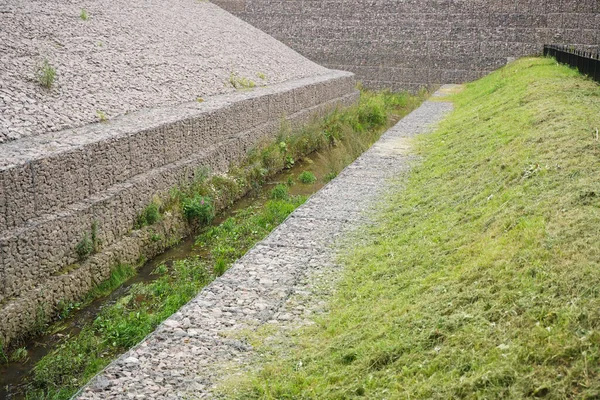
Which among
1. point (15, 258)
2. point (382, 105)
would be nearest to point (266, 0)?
point (382, 105)

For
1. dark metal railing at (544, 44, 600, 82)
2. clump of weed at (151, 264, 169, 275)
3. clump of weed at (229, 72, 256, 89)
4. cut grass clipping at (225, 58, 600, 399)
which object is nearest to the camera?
cut grass clipping at (225, 58, 600, 399)

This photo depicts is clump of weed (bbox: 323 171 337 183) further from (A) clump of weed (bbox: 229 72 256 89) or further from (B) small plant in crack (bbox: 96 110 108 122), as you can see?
(B) small plant in crack (bbox: 96 110 108 122)

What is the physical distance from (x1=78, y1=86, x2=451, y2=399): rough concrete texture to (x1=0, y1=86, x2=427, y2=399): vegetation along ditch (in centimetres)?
106

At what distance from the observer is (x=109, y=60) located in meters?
9.75

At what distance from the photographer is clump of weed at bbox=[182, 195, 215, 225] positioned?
779 cm

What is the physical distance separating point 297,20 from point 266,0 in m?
1.35

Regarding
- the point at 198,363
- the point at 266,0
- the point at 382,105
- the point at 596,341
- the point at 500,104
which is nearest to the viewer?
the point at 596,341

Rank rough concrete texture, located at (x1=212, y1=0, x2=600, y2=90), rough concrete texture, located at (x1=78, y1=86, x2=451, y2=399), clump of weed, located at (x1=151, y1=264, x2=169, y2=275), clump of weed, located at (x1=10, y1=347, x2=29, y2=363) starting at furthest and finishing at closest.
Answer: rough concrete texture, located at (x1=212, y1=0, x2=600, y2=90)
clump of weed, located at (x1=151, y1=264, x2=169, y2=275)
clump of weed, located at (x1=10, y1=347, x2=29, y2=363)
rough concrete texture, located at (x1=78, y1=86, x2=451, y2=399)

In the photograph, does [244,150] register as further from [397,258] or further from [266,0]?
[266,0]

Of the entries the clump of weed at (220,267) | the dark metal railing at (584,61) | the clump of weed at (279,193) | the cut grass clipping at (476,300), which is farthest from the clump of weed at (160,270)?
the dark metal railing at (584,61)

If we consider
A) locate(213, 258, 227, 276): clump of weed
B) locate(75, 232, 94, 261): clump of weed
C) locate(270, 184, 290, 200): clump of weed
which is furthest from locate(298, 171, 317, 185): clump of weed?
locate(75, 232, 94, 261): clump of weed

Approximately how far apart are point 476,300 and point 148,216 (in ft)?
14.9

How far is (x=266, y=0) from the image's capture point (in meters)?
22.8

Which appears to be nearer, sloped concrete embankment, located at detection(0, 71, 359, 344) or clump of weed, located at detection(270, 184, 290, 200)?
sloped concrete embankment, located at detection(0, 71, 359, 344)
